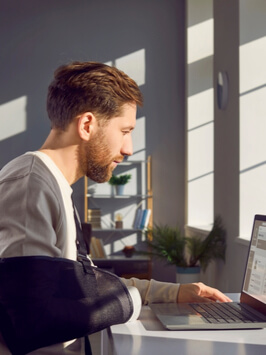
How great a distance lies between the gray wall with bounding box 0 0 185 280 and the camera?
7930 mm

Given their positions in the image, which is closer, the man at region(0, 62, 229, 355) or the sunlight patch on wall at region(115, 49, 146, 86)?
the man at region(0, 62, 229, 355)

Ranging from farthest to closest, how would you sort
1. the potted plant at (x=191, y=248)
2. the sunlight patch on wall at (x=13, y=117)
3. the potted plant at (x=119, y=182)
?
the sunlight patch on wall at (x=13, y=117), the potted plant at (x=119, y=182), the potted plant at (x=191, y=248)

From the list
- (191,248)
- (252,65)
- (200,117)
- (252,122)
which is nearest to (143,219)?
(200,117)

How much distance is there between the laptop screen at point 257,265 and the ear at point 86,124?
55 centimetres

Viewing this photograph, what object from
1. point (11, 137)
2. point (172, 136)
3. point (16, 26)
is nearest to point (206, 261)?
point (172, 136)

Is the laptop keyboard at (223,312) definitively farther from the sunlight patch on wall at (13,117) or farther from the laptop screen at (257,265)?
the sunlight patch on wall at (13,117)

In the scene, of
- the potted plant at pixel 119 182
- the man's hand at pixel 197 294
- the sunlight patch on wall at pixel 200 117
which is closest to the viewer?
the man's hand at pixel 197 294

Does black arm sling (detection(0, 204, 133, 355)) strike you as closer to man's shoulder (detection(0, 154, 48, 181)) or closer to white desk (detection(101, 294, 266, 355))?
white desk (detection(101, 294, 266, 355))

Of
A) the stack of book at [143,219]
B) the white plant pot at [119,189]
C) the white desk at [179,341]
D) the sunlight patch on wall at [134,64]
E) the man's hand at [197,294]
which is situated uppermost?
the sunlight patch on wall at [134,64]

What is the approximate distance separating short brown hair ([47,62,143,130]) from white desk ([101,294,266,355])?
1.68 ft

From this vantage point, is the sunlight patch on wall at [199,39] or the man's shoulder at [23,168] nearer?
the man's shoulder at [23,168]

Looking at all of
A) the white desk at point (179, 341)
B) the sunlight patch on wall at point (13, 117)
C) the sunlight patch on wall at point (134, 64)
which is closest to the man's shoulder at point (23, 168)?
the white desk at point (179, 341)

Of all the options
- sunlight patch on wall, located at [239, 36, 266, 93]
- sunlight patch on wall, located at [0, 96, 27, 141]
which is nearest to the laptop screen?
sunlight patch on wall, located at [239, 36, 266, 93]

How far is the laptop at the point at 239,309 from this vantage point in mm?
1604
